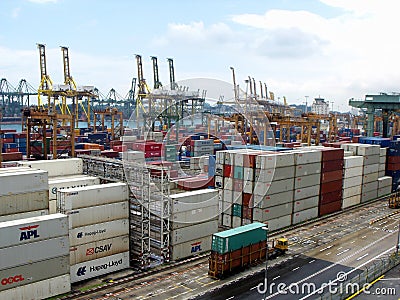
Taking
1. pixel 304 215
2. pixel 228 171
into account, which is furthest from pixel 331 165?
pixel 228 171

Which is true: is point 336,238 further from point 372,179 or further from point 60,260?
point 60,260

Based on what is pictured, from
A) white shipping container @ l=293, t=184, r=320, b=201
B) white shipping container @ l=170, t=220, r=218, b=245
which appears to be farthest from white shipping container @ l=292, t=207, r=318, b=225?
white shipping container @ l=170, t=220, r=218, b=245

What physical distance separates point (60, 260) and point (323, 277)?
69.7 ft

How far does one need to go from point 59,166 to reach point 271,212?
23.6 meters

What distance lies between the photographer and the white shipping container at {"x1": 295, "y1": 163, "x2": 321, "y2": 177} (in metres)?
49.0

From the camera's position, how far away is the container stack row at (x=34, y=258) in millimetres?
26703

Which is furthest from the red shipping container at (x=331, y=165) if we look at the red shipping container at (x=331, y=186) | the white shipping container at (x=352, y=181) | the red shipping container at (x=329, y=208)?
the red shipping container at (x=329, y=208)

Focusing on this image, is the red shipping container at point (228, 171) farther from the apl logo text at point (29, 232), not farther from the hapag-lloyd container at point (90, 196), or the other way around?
the apl logo text at point (29, 232)

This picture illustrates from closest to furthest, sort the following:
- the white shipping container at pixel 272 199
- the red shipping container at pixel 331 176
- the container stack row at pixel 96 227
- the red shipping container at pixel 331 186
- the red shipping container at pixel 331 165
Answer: the container stack row at pixel 96 227, the white shipping container at pixel 272 199, the red shipping container at pixel 331 165, the red shipping container at pixel 331 176, the red shipping container at pixel 331 186

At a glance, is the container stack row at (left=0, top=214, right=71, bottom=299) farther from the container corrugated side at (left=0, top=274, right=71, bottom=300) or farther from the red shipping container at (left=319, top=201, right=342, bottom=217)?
the red shipping container at (left=319, top=201, right=342, bottom=217)

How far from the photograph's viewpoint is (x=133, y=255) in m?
36.9

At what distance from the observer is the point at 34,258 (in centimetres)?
2800

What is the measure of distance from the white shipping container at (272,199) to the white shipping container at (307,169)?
2.61 metres

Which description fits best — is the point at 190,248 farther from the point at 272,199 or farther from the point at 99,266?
the point at 272,199
